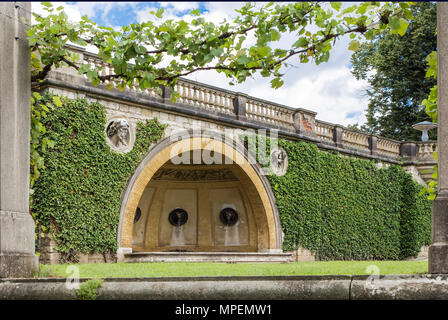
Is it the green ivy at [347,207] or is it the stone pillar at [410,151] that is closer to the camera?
the green ivy at [347,207]

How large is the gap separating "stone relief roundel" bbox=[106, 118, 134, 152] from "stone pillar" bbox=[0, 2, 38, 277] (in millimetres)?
8256

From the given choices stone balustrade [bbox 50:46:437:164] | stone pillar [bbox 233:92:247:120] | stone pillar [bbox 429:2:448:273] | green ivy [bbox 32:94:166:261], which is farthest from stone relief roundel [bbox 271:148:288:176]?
stone pillar [bbox 429:2:448:273]

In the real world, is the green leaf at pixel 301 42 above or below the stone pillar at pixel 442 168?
above

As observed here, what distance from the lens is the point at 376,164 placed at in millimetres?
21422

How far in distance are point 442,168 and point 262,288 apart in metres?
1.65

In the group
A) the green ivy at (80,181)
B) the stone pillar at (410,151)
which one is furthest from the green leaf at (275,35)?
the stone pillar at (410,151)

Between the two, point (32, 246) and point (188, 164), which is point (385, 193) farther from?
point (32, 246)

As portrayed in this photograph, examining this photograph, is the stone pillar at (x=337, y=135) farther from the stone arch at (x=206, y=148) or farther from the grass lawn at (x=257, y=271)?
the grass lawn at (x=257, y=271)

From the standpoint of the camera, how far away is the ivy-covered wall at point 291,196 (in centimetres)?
1216

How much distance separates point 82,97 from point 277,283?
10131 mm

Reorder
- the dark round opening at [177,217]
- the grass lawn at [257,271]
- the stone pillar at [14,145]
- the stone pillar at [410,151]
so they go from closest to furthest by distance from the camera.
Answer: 1. the stone pillar at [14,145]
2. the grass lawn at [257,271]
3. the dark round opening at [177,217]
4. the stone pillar at [410,151]

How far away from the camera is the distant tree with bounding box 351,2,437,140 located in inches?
790

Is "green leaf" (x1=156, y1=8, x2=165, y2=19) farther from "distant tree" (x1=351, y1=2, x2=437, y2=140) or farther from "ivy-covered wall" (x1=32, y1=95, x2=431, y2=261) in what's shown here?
"distant tree" (x1=351, y1=2, x2=437, y2=140)

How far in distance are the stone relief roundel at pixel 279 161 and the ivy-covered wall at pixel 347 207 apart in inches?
6.0
